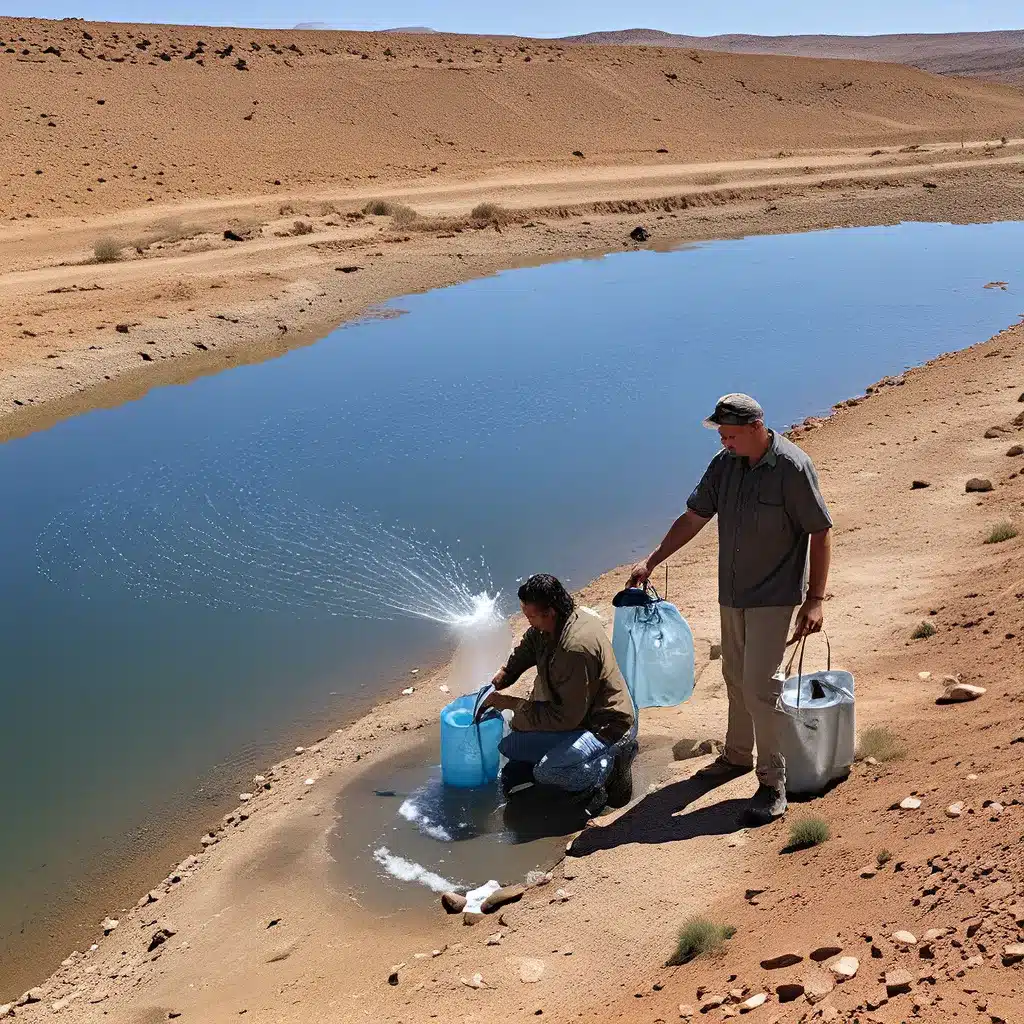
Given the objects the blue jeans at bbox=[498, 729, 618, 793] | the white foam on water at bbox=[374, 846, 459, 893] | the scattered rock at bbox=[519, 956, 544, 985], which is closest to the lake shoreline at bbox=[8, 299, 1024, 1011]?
the white foam on water at bbox=[374, 846, 459, 893]

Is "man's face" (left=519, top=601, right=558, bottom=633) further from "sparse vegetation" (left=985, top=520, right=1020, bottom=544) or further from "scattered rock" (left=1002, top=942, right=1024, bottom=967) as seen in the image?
"sparse vegetation" (left=985, top=520, right=1020, bottom=544)

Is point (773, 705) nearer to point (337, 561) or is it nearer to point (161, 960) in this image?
point (161, 960)

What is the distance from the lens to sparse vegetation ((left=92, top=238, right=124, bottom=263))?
2311cm

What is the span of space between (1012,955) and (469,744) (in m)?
3.18

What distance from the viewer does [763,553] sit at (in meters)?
5.17

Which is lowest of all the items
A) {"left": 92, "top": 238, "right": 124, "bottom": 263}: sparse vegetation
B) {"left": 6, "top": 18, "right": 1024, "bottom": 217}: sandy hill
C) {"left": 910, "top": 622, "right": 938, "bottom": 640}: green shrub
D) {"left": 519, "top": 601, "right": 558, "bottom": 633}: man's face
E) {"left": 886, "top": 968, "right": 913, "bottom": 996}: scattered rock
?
{"left": 910, "top": 622, "right": 938, "bottom": 640}: green shrub

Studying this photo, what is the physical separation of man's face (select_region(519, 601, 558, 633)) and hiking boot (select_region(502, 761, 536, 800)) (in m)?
0.82

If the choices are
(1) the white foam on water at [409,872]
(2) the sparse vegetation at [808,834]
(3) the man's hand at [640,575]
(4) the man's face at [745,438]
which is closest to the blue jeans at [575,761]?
(1) the white foam on water at [409,872]

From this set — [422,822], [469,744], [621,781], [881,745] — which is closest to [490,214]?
[469,744]

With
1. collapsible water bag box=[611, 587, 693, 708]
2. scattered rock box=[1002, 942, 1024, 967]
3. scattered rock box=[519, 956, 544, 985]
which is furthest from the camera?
collapsible water bag box=[611, 587, 693, 708]

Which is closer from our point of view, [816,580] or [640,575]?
[816,580]

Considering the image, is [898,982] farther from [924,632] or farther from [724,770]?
[924,632]

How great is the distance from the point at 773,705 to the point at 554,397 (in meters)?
10.8

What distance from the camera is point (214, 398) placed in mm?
16359
